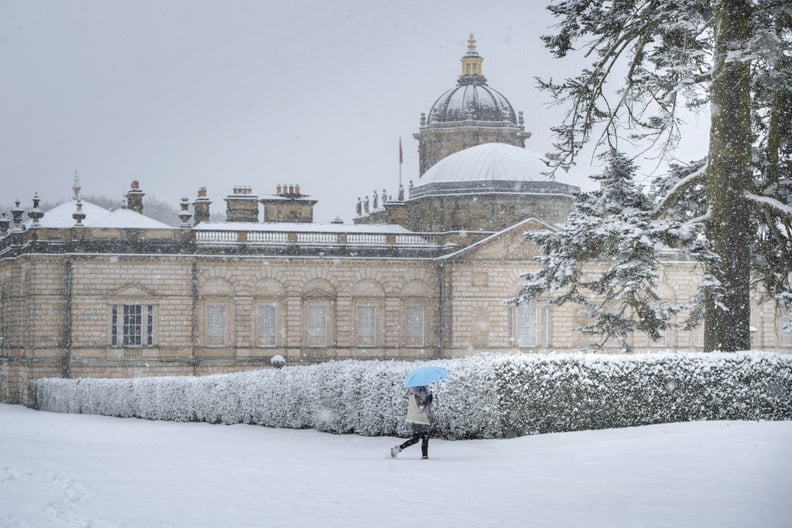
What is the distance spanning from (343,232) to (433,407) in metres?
26.6

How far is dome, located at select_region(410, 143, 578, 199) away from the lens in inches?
1973

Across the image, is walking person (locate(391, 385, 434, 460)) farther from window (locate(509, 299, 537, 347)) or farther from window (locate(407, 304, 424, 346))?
window (locate(407, 304, 424, 346))

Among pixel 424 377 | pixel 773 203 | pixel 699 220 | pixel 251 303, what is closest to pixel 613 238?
pixel 699 220

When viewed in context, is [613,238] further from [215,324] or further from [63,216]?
[63,216]

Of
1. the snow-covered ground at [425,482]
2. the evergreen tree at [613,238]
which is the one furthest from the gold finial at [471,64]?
the snow-covered ground at [425,482]

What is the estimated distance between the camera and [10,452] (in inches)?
717

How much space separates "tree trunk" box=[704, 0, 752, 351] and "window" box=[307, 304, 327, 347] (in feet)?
83.8

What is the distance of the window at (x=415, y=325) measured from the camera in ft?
152

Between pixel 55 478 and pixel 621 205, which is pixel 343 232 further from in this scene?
pixel 55 478

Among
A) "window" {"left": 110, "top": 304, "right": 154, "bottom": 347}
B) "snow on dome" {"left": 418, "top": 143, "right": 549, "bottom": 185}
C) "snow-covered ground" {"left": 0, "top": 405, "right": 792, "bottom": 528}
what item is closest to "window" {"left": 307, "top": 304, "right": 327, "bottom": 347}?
"window" {"left": 110, "top": 304, "right": 154, "bottom": 347}

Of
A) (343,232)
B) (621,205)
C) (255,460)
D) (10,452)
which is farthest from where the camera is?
(343,232)

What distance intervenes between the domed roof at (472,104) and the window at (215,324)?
907 inches

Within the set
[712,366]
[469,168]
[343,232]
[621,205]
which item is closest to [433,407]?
[712,366]

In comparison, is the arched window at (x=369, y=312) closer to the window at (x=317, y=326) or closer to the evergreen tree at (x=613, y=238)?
the window at (x=317, y=326)
